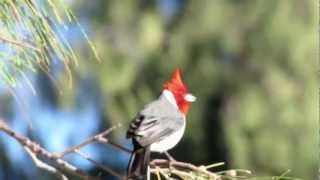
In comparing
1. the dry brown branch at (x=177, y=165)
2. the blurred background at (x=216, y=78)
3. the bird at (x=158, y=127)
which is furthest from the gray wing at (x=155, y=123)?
the blurred background at (x=216, y=78)

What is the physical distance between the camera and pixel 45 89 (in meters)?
3.80

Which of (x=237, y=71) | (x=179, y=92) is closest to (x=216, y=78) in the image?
(x=237, y=71)

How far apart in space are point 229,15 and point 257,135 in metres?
0.48

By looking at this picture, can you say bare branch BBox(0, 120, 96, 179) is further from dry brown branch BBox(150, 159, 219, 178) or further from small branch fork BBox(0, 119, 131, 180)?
dry brown branch BBox(150, 159, 219, 178)

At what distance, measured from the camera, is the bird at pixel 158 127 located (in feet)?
3.89

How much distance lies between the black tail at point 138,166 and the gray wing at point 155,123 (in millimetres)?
82

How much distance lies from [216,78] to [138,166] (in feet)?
8.41

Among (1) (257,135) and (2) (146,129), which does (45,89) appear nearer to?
(1) (257,135)

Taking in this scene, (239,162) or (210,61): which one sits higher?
(210,61)

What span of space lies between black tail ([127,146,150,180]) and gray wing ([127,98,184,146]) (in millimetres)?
82

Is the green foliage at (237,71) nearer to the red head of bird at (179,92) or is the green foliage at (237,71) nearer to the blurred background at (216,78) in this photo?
the blurred background at (216,78)

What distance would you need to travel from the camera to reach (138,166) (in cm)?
117

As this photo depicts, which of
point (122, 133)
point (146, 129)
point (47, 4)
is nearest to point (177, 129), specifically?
point (146, 129)

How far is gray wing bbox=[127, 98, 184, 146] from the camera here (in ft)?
4.29
